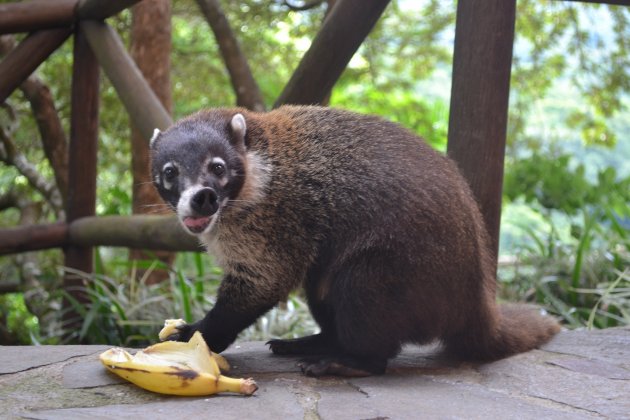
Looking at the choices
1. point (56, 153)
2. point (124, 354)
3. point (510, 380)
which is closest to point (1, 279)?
point (56, 153)

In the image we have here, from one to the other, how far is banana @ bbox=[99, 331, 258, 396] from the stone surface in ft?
0.11

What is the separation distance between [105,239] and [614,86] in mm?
4687

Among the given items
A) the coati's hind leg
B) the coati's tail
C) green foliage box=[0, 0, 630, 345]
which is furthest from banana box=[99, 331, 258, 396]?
green foliage box=[0, 0, 630, 345]

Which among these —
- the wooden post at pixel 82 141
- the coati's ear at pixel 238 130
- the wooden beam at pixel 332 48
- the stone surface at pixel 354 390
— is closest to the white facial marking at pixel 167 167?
the coati's ear at pixel 238 130

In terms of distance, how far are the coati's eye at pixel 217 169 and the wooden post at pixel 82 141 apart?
265 cm

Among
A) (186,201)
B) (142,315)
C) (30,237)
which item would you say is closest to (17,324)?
(30,237)

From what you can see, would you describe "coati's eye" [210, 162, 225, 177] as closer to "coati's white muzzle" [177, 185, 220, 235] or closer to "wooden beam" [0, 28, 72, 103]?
"coati's white muzzle" [177, 185, 220, 235]

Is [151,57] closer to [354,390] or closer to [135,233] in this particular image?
[135,233]

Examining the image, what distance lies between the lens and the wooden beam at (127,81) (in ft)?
13.8

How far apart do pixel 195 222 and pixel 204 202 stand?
0.09 meters

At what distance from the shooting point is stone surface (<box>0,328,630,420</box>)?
2.26 metres

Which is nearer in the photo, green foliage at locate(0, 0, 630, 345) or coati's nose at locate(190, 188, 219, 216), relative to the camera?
coati's nose at locate(190, 188, 219, 216)

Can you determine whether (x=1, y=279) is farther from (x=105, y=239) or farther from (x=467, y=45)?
(x=467, y=45)

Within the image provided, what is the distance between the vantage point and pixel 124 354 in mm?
2525
